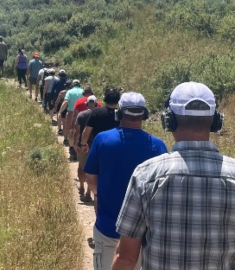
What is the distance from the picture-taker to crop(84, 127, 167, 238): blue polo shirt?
3684 mm

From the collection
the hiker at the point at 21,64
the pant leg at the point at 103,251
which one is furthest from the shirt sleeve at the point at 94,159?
the hiker at the point at 21,64

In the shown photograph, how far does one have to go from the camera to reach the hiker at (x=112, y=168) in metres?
3.69

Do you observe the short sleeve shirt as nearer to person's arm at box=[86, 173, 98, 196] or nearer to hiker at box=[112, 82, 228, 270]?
person's arm at box=[86, 173, 98, 196]

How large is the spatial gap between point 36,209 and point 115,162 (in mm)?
2818

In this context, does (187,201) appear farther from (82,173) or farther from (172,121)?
(82,173)

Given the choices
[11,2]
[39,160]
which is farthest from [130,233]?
[11,2]

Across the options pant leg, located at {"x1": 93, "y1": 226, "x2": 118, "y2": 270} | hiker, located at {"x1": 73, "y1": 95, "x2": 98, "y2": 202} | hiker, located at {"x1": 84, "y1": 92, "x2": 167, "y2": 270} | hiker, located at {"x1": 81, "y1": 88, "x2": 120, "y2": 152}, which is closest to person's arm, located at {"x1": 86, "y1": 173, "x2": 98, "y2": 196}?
hiker, located at {"x1": 84, "y1": 92, "x2": 167, "y2": 270}

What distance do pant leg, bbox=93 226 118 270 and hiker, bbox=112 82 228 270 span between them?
4.40ft

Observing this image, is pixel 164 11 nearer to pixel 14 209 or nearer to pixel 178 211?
pixel 14 209

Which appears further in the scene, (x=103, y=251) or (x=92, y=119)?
(x=92, y=119)

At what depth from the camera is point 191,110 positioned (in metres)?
2.36

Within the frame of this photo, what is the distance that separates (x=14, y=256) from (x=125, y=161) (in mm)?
1893

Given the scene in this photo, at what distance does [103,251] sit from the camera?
3.79 m

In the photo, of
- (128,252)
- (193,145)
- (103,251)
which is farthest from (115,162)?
(193,145)
